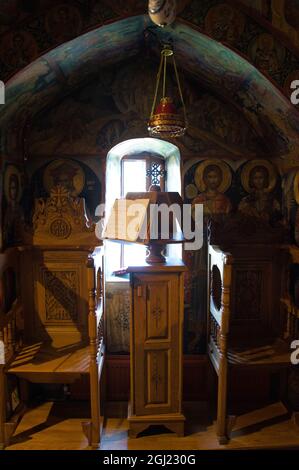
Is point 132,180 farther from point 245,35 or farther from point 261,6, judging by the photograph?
point 261,6

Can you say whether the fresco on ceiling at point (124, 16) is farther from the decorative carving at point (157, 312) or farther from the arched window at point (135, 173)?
the decorative carving at point (157, 312)

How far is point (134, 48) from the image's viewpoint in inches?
160

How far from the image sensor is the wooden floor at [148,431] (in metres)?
3.74

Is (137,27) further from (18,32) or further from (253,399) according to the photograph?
(253,399)

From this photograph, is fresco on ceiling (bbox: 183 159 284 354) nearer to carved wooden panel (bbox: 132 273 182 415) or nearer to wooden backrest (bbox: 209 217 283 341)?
wooden backrest (bbox: 209 217 283 341)

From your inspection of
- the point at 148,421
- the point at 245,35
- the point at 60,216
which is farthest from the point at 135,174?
the point at 148,421

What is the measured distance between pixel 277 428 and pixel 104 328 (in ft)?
7.09

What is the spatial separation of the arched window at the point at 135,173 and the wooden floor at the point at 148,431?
164 centimetres

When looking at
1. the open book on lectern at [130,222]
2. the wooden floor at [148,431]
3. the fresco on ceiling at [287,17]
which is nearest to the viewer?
the fresco on ceiling at [287,17]

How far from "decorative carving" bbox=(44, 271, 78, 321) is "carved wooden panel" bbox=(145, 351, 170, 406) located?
111cm

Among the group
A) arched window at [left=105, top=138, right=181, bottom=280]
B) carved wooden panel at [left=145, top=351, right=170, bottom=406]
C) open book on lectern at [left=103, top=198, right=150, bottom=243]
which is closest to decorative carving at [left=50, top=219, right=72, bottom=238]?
arched window at [left=105, top=138, right=181, bottom=280]

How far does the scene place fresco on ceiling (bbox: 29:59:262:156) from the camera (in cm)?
438

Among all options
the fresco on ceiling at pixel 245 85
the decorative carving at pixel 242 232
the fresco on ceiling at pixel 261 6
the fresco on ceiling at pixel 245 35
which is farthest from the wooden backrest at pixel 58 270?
the fresco on ceiling at pixel 261 6
